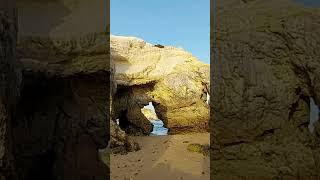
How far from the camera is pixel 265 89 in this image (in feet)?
10.9

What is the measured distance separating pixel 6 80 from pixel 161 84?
10381 mm

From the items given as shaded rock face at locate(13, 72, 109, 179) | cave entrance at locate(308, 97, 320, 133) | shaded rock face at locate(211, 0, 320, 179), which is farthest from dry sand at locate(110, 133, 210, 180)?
cave entrance at locate(308, 97, 320, 133)

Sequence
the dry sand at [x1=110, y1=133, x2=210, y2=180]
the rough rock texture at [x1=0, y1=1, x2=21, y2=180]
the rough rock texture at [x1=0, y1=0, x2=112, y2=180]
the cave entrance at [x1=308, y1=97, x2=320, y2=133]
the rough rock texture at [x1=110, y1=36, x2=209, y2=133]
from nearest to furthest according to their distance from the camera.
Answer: the rough rock texture at [x1=0, y1=1, x2=21, y2=180] → the cave entrance at [x1=308, y1=97, x2=320, y2=133] → the rough rock texture at [x1=0, y1=0, x2=112, y2=180] → the dry sand at [x1=110, y1=133, x2=210, y2=180] → the rough rock texture at [x1=110, y1=36, x2=209, y2=133]

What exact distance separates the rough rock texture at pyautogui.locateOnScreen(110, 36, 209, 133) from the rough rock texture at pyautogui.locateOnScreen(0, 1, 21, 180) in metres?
9.58

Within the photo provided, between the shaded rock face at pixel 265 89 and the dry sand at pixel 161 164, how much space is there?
7.70 ft

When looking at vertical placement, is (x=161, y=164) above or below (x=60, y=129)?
below

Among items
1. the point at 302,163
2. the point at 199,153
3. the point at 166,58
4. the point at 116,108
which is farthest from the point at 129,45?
the point at 302,163

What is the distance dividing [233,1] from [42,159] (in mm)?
2677

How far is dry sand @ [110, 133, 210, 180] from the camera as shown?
5.80 m

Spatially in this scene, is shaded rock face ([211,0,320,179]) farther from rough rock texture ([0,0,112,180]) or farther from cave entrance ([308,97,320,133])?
rough rock texture ([0,0,112,180])

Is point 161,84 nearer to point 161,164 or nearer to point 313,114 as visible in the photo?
point 161,164

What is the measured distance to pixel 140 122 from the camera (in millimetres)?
12414

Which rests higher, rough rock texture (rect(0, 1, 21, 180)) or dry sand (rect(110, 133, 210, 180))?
rough rock texture (rect(0, 1, 21, 180))

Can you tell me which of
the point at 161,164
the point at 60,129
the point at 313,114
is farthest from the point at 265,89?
the point at 161,164
